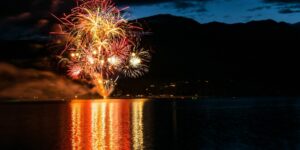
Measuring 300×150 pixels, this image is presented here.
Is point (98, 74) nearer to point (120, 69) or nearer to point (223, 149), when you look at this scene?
point (120, 69)

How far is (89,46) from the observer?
326 ft

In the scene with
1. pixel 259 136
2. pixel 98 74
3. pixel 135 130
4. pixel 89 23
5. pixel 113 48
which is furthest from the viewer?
pixel 98 74

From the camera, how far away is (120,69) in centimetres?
12062

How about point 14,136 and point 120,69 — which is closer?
point 14,136

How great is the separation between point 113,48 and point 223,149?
5469 cm

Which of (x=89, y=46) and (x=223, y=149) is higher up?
(x=89, y=46)

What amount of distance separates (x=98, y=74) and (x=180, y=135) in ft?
205

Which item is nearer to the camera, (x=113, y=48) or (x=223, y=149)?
(x=223, y=149)

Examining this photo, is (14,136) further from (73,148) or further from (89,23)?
(89,23)

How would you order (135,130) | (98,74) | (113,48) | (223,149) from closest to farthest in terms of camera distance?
1. (223,149)
2. (135,130)
3. (113,48)
4. (98,74)

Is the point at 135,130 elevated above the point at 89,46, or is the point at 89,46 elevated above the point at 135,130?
the point at 89,46

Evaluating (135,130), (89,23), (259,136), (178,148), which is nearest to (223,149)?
(178,148)

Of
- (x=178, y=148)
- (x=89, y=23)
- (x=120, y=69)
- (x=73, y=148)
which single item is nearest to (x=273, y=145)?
(x=178, y=148)

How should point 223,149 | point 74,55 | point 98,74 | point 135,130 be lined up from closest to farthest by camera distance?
1. point 223,149
2. point 135,130
3. point 74,55
4. point 98,74
